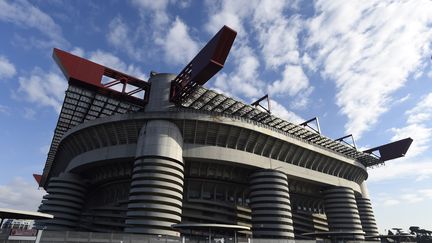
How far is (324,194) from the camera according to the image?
6956 centimetres

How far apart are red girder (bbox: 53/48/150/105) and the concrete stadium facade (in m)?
3.80

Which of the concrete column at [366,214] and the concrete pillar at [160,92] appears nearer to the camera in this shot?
the concrete pillar at [160,92]

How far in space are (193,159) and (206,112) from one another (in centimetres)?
818

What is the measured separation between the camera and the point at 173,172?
44.1 meters

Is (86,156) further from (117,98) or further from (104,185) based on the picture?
(117,98)

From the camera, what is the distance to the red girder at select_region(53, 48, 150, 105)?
143 ft

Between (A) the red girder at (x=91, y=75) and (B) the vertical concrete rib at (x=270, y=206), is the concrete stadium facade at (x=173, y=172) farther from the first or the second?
(A) the red girder at (x=91, y=75)

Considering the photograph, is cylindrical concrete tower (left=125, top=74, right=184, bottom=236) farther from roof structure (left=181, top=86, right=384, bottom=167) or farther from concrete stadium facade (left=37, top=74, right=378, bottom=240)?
roof structure (left=181, top=86, right=384, bottom=167)

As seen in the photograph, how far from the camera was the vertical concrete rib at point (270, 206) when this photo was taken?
48406 millimetres

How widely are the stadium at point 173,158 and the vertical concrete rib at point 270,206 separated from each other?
17 cm

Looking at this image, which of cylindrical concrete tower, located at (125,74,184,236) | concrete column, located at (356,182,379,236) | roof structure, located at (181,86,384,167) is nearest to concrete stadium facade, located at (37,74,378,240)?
cylindrical concrete tower, located at (125,74,184,236)

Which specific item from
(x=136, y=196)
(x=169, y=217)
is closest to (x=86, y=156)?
(x=136, y=196)

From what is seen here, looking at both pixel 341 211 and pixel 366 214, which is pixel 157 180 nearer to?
pixel 341 211

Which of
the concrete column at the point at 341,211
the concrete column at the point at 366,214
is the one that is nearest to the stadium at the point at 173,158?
the concrete column at the point at 341,211
